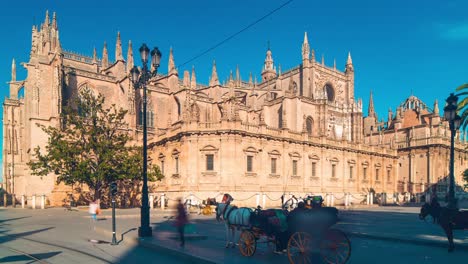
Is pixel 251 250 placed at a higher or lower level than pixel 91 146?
lower

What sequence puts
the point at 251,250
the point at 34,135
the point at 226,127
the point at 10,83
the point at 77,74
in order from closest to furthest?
the point at 251,250 < the point at 226,127 < the point at 34,135 < the point at 77,74 < the point at 10,83

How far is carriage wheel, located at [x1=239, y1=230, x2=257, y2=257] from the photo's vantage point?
8620 mm

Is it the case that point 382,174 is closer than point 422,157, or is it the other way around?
point 382,174

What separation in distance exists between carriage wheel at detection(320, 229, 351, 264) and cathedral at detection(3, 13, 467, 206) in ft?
73.3

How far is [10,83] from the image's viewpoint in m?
47.7

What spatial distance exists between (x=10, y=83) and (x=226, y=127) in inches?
1381

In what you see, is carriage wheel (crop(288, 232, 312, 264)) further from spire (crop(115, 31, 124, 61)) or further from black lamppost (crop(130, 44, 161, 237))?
spire (crop(115, 31, 124, 61))

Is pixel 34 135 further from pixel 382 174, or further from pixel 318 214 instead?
pixel 382 174

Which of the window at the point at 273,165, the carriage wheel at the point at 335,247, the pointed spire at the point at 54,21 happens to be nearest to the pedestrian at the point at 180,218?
the carriage wheel at the point at 335,247

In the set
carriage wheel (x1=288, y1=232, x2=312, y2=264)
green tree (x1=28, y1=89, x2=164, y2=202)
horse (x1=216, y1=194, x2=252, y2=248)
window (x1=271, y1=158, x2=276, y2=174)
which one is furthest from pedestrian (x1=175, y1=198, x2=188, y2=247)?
window (x1=271, y1=158, x2=276, y2=174)

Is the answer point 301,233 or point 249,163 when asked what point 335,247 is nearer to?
point 301,233

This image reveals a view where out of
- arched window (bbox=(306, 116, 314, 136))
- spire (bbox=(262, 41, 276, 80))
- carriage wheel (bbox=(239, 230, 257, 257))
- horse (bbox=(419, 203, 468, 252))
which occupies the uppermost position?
spire (bbox=(262, 41, 276, 80))

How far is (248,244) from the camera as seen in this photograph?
869 centimetres

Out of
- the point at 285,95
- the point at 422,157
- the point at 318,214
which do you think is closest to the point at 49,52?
the point at 285,95
